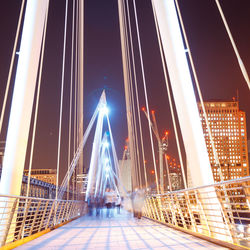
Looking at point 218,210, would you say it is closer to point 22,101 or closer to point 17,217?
point 17,217

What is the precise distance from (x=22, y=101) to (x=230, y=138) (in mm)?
91274

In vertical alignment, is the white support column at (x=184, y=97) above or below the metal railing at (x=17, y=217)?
above

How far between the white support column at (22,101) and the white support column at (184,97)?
3.17 meters

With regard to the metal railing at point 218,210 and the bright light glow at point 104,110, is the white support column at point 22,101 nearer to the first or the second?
the metal railing at point 218,210

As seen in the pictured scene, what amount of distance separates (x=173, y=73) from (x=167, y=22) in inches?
53.0

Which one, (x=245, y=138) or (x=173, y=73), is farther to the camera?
(x=245, y=138)

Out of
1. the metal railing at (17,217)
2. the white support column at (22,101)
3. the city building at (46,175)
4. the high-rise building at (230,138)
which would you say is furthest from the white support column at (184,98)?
the city building at (46,175)

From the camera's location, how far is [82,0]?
24297 mm

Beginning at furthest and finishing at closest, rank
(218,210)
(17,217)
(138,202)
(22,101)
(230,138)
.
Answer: (230,138) → (138,202) → (22,101) → (17,217) → (218,210)

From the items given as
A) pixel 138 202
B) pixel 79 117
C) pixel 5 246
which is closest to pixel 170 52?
pixel 5 246

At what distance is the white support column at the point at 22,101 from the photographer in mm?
8500

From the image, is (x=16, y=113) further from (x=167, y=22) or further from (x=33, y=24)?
(x=167, y=22)

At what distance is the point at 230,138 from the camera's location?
9506cm

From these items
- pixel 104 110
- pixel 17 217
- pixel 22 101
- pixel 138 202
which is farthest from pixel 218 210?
pixel 104 110
